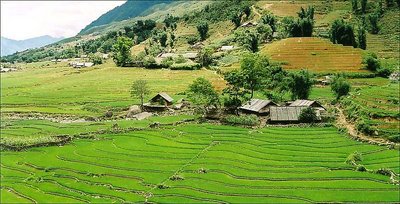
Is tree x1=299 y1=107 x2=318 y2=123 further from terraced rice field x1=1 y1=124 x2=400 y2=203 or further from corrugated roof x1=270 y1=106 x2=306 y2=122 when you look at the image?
terraced rice field x1=1 y1=124 x2=400 y2=203

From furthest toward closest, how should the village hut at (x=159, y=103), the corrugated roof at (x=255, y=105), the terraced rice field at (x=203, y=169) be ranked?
the village hut at (x=159, y=103)
the corrugated roof at (x=255, y=105)
the terraced rice field at (x=203, y=169)

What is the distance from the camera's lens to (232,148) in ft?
184

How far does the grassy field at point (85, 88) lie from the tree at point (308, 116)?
2997cm

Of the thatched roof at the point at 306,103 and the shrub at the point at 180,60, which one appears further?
the shrub at the point at 180,60

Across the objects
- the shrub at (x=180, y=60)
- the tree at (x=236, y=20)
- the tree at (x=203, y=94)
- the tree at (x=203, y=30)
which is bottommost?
the tree at (x=203, y=94)

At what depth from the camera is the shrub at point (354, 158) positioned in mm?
49616

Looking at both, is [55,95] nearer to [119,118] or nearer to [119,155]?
[119,118]

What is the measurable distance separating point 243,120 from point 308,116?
368 inches

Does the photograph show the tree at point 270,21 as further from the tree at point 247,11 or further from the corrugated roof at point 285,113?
the corrugated roof at point 285,113

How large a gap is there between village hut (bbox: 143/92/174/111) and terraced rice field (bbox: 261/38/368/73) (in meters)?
Answer: 36.8

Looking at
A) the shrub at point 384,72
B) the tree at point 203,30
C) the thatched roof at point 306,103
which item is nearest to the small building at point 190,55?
the tree at point 203,30

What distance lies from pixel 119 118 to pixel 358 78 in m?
52.4

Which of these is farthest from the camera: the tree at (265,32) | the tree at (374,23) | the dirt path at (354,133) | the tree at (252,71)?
the tree at (265,32)

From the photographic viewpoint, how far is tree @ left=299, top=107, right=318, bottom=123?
216 feet
